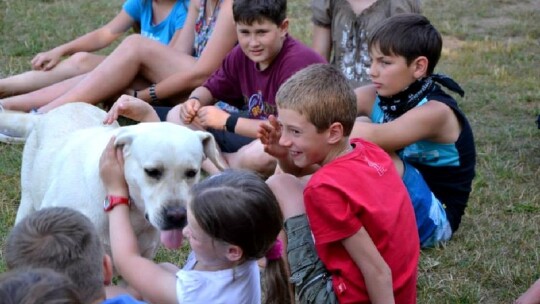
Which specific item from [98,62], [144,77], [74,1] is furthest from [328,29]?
[74,1]

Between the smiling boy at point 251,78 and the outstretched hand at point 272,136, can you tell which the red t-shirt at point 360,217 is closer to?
the outstretched hand at point 272,136

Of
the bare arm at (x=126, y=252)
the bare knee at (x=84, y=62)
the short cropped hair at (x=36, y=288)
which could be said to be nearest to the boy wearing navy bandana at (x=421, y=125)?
the bare arm at (x=126, y=252)

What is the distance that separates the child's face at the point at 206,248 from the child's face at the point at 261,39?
6.94ft

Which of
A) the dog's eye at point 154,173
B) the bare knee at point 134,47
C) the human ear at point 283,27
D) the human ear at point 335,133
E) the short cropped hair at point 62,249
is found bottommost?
the bare knee at point 134,47

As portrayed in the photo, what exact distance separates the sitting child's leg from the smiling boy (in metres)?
1.40

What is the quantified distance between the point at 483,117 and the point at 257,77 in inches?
93.6

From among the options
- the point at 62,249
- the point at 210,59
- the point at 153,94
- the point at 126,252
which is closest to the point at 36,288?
the point at 62,249

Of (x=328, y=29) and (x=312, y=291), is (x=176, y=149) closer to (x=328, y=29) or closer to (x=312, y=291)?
(x=312, y=291)

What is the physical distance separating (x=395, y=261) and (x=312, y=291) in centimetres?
34

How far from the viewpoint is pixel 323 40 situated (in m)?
5.93

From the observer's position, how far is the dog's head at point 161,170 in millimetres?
3545

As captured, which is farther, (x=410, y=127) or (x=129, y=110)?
(x=129, y=110)

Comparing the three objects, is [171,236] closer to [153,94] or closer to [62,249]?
[62,249]

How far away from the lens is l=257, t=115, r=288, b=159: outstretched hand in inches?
143
